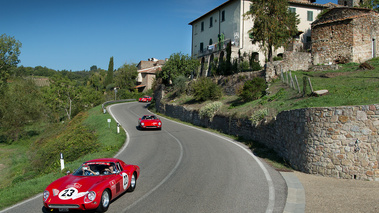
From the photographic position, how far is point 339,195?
8031 mm

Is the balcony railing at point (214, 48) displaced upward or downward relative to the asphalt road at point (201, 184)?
upward

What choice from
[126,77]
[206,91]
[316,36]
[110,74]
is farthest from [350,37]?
[110,74]

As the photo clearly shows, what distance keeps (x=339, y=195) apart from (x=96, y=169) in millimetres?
6776

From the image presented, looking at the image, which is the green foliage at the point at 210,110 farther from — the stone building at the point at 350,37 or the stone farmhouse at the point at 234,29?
the stone farmhouse at the point at 234,29

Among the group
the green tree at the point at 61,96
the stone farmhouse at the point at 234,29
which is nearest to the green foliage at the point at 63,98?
the green tree at the point at 61,96

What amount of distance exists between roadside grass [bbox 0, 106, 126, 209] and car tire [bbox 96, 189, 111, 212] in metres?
2.95

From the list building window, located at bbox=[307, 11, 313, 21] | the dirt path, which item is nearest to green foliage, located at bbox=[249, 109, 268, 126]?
the dirt path

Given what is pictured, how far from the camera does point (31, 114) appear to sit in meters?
37.3

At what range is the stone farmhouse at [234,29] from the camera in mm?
43188

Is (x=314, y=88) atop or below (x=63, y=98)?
atop

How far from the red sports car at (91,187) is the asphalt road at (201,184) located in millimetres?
390

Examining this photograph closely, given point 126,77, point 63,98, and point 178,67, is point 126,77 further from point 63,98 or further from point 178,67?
point 178,67

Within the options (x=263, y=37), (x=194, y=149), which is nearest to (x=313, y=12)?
(x=263, y=37)

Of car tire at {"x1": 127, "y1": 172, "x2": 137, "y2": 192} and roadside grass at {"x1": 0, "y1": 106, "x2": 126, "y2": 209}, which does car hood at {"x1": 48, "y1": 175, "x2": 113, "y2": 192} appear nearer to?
Result: car tire at {"x1": 127, "y1": 172, "x2": 137, "y2": 192}
